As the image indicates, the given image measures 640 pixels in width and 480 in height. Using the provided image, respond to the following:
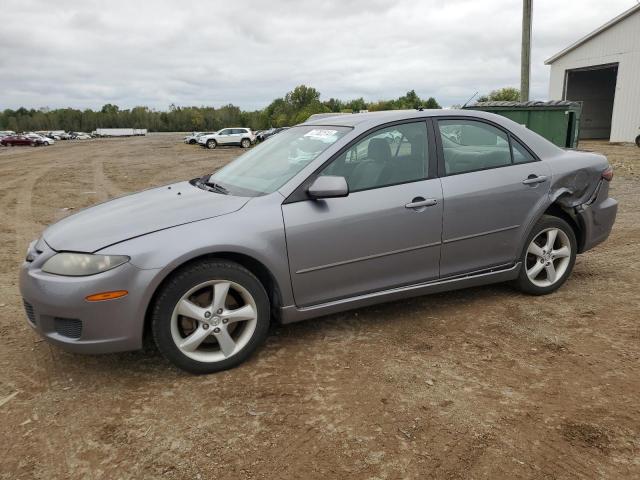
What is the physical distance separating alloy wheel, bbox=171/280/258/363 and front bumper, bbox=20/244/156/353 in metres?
0.24

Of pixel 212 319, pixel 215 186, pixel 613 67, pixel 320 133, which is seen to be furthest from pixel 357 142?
pixel 613 67

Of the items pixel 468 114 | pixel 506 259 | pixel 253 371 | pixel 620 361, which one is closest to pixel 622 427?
→ pixel 620 361

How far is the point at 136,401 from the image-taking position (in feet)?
9.57

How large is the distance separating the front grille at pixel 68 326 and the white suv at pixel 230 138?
3592 cm

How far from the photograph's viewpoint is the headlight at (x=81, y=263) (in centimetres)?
289

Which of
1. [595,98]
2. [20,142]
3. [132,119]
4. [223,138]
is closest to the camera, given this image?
[595,98]

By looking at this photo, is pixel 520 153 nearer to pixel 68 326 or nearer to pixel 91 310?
pixel 91 310

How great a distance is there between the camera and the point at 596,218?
4473mm

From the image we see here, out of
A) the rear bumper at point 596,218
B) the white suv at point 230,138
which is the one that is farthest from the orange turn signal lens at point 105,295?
the white suv at point 230,138

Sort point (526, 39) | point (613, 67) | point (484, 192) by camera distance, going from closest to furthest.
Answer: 1. point (484, 192)
2. point (526, 39)
3. point (613, 67)

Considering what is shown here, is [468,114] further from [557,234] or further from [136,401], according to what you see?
[136,401]

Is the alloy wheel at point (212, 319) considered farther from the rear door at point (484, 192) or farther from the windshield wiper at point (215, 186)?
the rear door at point (484, 192)

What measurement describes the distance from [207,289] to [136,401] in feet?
2.44

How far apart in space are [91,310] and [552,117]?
13.4 m
